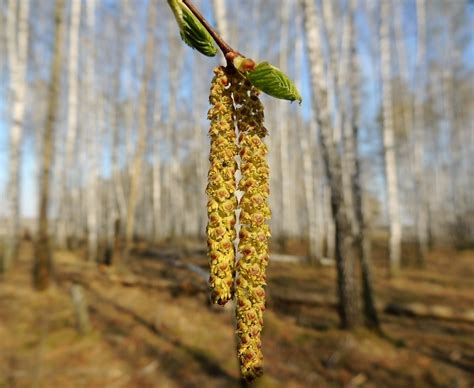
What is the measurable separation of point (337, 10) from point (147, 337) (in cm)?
1600

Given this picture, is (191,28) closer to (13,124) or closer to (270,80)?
(270,80)

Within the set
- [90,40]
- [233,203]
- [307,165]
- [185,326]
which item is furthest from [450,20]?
[233,203]

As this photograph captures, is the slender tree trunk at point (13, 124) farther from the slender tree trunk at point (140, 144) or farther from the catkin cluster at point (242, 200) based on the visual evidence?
the catkin cluster at point (242, 200)

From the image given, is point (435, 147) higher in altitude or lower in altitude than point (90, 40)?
lower

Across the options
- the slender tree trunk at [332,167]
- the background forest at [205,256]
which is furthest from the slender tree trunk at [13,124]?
the slender tree trunk at [332,167]

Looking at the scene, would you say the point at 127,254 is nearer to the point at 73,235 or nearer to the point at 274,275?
the point at 274,275

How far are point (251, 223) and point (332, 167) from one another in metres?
6.01

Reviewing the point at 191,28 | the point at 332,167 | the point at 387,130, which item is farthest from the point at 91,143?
the point at 191,28

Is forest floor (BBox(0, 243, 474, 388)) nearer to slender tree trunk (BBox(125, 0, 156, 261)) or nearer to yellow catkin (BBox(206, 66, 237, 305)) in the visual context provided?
slender tree trunk (BBox(125, 0, 156, 261))

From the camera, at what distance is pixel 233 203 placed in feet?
1.64

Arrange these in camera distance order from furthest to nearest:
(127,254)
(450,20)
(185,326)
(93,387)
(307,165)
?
(450,20), (307,165), (127,254), (185,326), (93,387)

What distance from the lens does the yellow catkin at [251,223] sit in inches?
18.6

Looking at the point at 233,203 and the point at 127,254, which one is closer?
the point at 233,203

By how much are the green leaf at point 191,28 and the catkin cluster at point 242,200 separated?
3 cm
